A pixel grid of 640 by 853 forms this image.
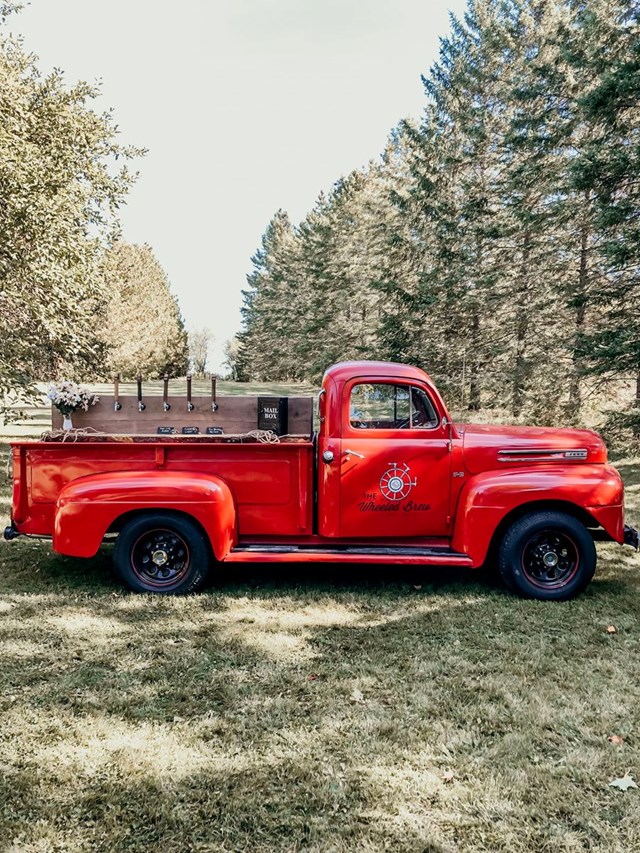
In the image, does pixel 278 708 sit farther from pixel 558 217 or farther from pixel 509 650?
pixel 558 217

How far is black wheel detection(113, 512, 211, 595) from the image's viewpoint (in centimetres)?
528

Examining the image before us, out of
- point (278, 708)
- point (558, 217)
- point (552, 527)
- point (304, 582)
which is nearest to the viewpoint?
point (278, 708)

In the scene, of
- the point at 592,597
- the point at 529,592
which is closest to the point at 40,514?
the point at 529,592

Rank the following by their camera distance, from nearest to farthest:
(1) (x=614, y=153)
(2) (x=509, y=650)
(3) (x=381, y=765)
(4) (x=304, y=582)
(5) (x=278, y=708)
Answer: (3) (x=381, y=765)
(5) (x=278, y=708)
(2) (x=509, y=650)
(4) (x=304, y=582)
(1) (x=614, y=153)

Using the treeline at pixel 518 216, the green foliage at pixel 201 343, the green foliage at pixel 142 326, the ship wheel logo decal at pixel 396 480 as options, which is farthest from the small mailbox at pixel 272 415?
the green foliage at pixel 201 343

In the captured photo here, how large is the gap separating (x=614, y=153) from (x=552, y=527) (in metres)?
7.31

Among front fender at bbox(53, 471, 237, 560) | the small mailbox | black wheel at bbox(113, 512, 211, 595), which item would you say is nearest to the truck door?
the small mailbox

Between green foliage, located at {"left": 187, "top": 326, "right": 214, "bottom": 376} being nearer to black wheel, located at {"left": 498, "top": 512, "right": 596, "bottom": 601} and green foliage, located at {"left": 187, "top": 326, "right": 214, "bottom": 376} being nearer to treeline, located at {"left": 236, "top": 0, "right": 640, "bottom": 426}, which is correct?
treeline, located at {"left": 236, "top": 0, "right": 640, "bottom": 426}

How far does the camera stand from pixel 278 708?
11.9 feet

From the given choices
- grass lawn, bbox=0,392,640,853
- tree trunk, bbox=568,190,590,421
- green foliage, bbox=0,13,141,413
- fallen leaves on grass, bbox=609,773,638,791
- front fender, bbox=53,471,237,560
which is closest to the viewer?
grass lawn, bbox=0,392,640,853

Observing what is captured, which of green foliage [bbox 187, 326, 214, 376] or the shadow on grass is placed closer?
the shadow on grass

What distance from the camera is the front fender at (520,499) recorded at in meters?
5.23

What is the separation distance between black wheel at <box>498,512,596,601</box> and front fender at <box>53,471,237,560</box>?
8.14 ft

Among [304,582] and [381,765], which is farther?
[304,582]
